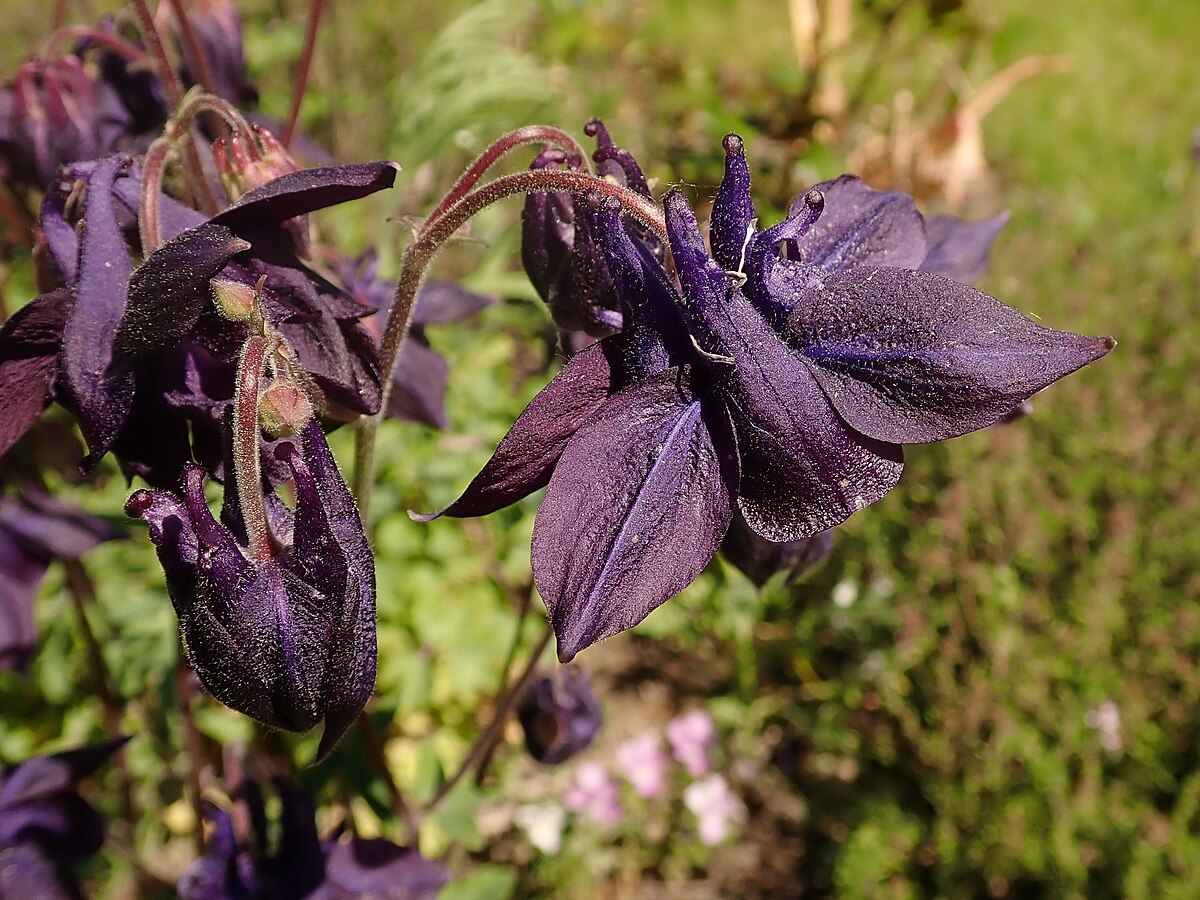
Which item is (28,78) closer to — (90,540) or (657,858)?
(90,540)

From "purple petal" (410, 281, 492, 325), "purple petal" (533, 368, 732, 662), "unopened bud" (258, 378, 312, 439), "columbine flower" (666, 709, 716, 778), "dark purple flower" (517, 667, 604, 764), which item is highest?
"unopened bud" (258, 378, 312, 439)

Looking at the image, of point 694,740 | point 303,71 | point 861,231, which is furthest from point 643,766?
point 861,231

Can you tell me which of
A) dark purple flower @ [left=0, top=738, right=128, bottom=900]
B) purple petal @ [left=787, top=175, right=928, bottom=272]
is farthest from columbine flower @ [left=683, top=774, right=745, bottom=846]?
purple petal @ [left=787, top=175, right=928, bottom=272]

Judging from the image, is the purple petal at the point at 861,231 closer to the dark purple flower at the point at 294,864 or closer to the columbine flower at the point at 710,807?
the dark purple flower at the point at 294,864

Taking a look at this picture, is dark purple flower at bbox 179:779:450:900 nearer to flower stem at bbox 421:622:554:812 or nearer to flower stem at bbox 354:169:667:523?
flower stem at bbox 421:622:554:812

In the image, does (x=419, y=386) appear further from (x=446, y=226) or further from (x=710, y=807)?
(x=710, y=807)
